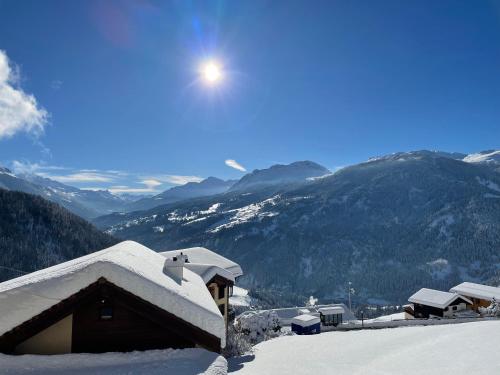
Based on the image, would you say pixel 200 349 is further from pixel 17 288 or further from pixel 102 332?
pixel 17 288

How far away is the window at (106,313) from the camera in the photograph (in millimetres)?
10156

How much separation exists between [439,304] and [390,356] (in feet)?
183

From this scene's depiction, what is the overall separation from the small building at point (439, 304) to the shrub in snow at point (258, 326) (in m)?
46.0

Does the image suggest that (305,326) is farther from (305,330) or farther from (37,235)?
(37,235)

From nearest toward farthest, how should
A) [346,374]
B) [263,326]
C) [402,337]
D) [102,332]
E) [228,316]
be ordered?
[102,332] < [346,374] < [402,337] < [263,326] < [228,316]

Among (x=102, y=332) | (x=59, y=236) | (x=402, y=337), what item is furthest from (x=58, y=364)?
(x=59, y=236)

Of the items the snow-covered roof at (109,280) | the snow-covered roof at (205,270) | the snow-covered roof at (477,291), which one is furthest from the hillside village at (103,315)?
the snow-covered roof at (477,291)

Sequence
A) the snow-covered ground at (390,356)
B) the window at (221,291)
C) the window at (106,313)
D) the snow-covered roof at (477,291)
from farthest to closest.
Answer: the snow-covered roof at (477,291) → the window at (221,291) → the snow-covered ground at (390,356) → the window at (106,313)

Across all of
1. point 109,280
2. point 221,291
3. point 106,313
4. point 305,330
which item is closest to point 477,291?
point 305,330

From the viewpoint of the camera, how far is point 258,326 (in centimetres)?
2802

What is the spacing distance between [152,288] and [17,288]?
145 inches

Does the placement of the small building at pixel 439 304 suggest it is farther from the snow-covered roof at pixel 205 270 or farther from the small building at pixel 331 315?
the snow-covered roof at pixel 205 270

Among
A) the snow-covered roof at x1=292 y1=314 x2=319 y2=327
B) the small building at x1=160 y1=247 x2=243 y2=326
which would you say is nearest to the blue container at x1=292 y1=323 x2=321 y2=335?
the snow-covered roof at x1=292 y1=314 x2=319 y2=327

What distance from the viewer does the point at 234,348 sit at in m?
18.2
